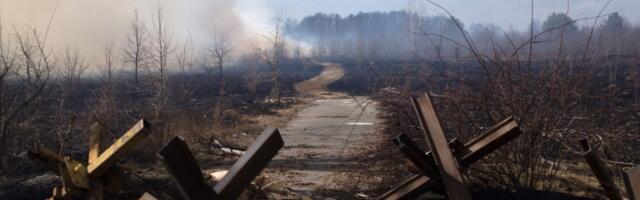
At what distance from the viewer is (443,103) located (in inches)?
264

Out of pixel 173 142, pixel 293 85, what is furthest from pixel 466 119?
pixel 293 85

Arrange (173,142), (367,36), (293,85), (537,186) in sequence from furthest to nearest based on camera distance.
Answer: (367,36) < (293,85) < (537,186) < (173,142)

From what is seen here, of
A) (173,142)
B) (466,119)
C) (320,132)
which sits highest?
(173,142)

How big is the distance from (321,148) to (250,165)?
34.6 feet

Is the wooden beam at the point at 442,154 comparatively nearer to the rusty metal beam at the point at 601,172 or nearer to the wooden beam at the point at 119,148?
the rusty metal beam at the point at 601,172

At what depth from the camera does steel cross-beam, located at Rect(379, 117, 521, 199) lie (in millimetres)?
3240

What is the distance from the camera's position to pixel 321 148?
12.8 m

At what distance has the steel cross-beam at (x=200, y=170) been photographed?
206 cm

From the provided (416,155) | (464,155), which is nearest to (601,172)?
(464,155)

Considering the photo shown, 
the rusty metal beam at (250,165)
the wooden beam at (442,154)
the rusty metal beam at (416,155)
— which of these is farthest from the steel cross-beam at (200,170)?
the wooden beam at (442,154)

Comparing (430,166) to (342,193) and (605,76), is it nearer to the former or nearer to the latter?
(342,193)

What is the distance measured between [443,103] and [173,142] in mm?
5099

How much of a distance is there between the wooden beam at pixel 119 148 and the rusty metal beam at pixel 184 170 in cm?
43

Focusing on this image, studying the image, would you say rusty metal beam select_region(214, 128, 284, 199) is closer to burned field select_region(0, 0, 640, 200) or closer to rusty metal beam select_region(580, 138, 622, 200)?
burned field select_region(0, 0, 640, 200)
